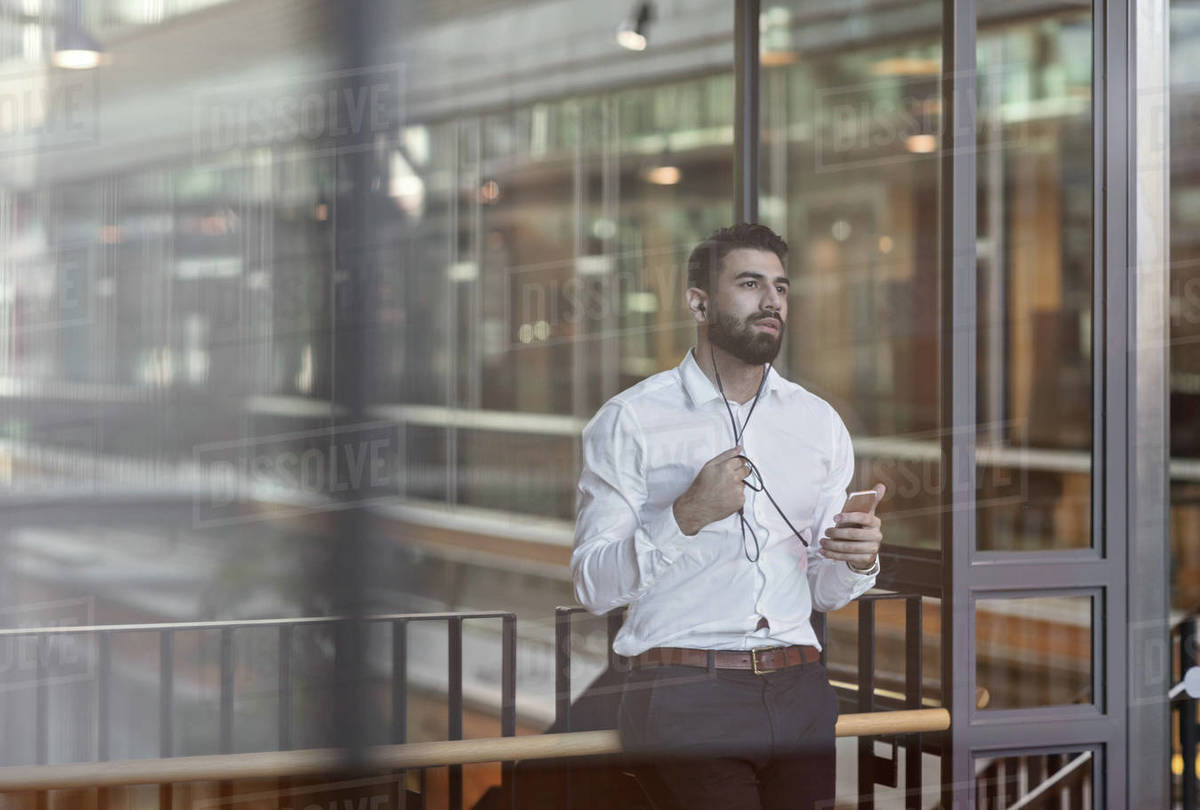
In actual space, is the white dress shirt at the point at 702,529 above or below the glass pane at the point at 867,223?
below

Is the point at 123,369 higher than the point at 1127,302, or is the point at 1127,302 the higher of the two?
the point at 1127,302

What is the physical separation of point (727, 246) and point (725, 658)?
0.84 meters

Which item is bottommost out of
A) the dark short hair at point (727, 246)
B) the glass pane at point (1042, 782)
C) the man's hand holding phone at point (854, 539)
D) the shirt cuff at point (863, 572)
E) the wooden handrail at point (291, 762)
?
the glass pane at point (1042, 782)

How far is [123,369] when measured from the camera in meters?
2.16

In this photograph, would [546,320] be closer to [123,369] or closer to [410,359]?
[410,359]

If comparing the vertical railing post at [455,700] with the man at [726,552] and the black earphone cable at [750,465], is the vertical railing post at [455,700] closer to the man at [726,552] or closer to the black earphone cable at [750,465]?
the man at [726,552]

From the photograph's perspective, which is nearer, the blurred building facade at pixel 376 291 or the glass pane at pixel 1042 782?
the blurred building facade at pixel 376 291

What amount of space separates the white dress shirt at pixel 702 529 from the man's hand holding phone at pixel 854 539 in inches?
1.0

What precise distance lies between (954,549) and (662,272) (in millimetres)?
914

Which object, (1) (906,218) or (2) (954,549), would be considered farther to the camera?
(1) (906,218)

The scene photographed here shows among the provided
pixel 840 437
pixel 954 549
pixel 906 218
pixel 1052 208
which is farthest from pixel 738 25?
pixel 1052 208

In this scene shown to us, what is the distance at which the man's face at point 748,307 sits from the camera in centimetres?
224

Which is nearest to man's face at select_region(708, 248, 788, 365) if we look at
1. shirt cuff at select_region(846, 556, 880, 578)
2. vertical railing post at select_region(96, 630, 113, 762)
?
shirt cuff at select_region(846, 556, 880, 578)

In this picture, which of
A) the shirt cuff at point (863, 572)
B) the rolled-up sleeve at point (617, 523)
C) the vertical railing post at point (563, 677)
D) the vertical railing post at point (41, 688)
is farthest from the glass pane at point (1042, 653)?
the vertical railing post at point (41, 688)
